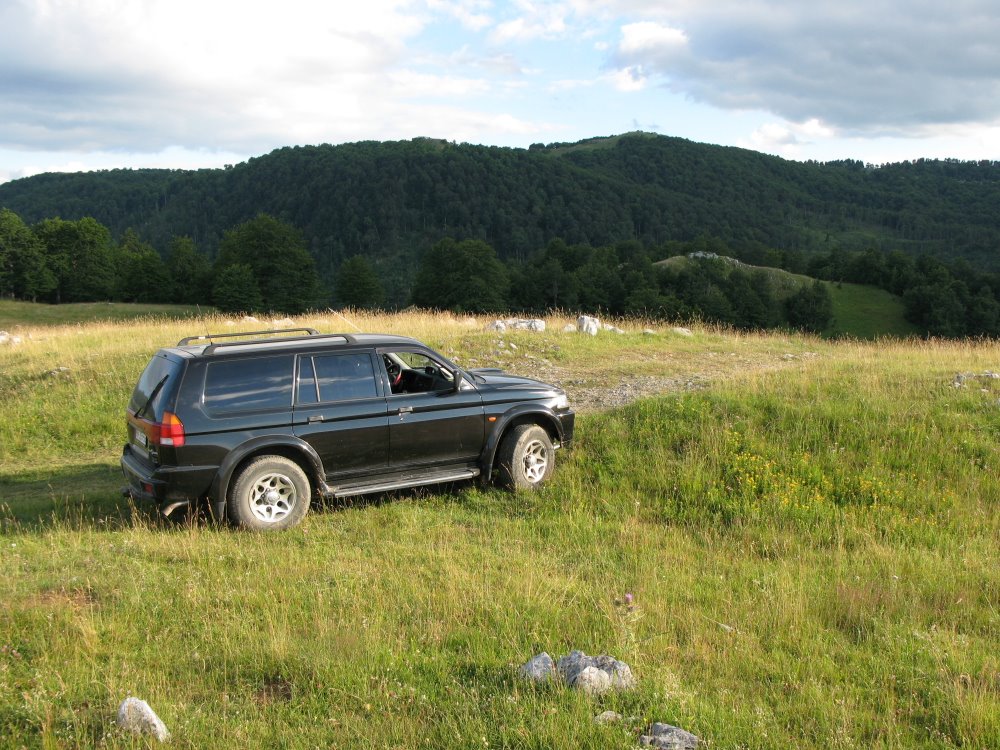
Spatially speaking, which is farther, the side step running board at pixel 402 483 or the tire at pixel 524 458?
the tire at pixel 524 458

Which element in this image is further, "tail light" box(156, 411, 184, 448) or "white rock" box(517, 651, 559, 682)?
"tail light" box(156, 411, 184, 448)

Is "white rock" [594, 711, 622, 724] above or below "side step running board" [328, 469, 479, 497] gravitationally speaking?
below

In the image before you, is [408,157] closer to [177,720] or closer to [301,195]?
[301,195]

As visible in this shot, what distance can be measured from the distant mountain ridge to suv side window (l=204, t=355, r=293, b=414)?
146 meters

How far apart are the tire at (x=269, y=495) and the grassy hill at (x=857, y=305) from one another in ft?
285

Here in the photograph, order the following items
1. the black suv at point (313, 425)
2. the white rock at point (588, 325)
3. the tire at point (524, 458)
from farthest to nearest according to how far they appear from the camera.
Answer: the white rock at point (588, 325)
the tire at point (524, 458)
the black suv at point (313, 425)

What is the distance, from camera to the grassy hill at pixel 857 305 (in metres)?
89.4

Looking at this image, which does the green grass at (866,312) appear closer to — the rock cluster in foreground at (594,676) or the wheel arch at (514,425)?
the wheel arch at (514,425)

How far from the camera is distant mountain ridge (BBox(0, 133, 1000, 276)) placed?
539ft

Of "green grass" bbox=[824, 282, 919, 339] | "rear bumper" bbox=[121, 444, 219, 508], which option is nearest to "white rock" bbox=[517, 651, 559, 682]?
"rear bumper" bbox=[121, 444, 219, 508]

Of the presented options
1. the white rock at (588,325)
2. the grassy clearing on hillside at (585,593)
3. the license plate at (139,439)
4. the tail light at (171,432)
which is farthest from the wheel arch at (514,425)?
the white rock at (588,325)

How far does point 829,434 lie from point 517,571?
219 inches

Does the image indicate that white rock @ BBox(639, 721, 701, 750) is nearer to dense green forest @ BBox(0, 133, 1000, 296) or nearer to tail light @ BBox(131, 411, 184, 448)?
tail light @ BBox(131, 411, 184, 448)

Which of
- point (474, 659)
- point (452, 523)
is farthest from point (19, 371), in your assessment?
point (474, 659)
